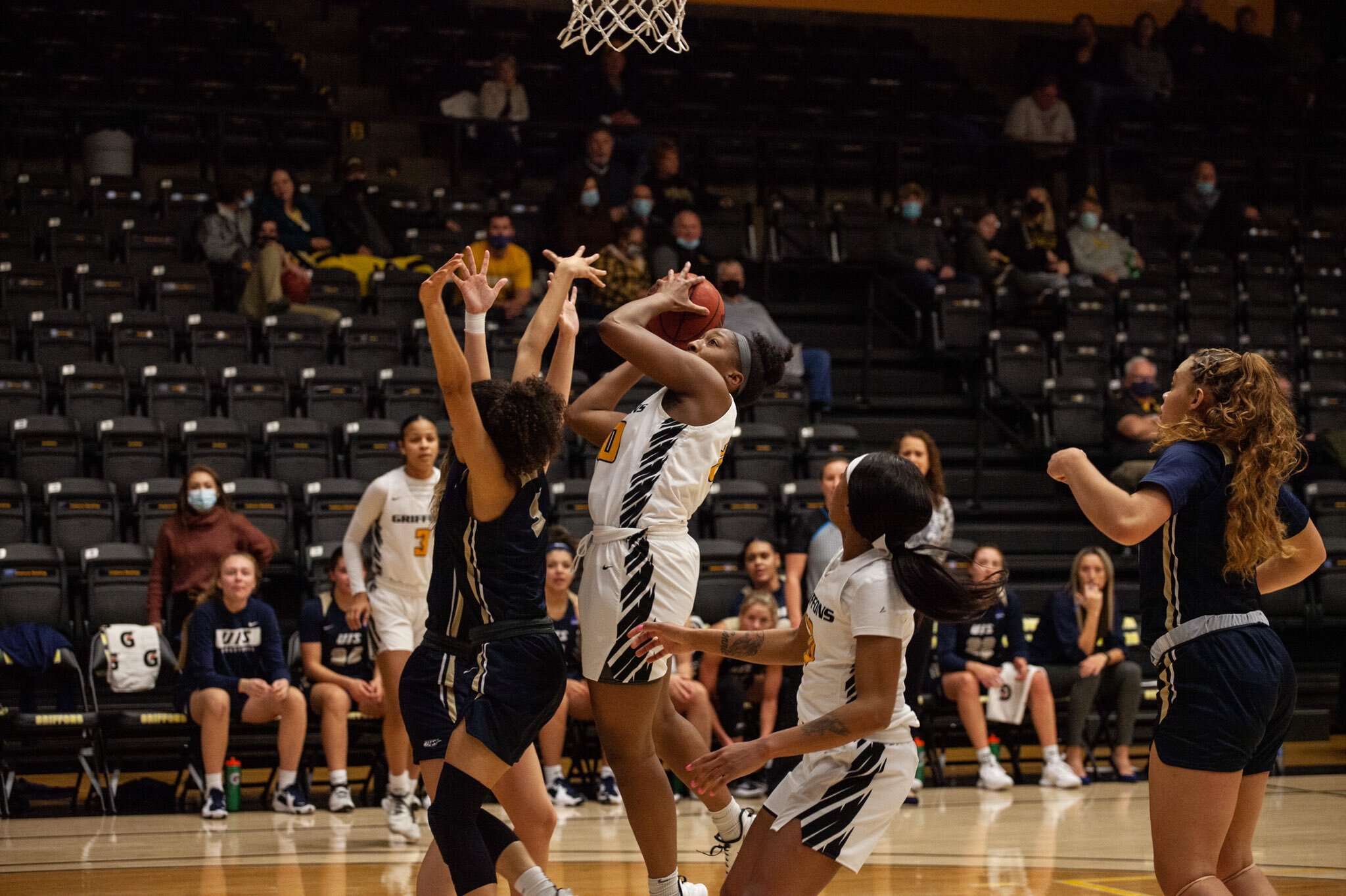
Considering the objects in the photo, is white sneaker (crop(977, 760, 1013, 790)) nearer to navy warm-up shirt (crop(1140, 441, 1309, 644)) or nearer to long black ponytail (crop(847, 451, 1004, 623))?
navy warm-up shirt (crop(1140, 441, 1309, 644))

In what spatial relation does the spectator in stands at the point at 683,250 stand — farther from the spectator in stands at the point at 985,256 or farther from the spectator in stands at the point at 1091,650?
the spectator in stands at the point at 1091,650

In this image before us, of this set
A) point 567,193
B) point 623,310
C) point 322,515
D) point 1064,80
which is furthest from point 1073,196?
point 623,310

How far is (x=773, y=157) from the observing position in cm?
1473

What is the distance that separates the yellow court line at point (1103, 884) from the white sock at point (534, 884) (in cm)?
237

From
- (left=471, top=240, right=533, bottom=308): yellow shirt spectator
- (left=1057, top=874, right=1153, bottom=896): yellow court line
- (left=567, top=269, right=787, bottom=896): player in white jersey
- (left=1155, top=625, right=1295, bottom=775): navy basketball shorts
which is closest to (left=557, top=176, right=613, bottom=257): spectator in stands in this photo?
(left=471, top=240, right=533, bottom=308): yellow shirt spectator

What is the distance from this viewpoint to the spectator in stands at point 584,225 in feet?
39.2

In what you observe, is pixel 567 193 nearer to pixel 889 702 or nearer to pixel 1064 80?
pixel 1064 80

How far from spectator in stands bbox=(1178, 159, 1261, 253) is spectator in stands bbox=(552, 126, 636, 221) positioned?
556 cm

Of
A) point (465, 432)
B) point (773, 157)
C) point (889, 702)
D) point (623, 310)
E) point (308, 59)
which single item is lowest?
point (889, 702)

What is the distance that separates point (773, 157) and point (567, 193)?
115 inches

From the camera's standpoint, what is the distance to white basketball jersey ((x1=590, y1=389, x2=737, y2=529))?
4160 millimetres

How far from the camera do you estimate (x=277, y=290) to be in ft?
37.2

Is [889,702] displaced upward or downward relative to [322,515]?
upward

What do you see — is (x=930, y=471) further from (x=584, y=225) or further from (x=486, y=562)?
(x=584, y=225)
